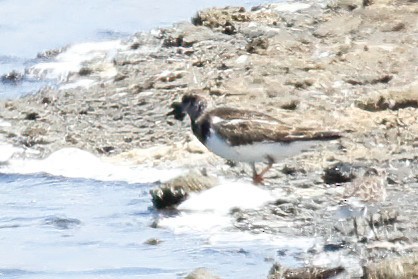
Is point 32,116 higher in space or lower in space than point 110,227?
lower

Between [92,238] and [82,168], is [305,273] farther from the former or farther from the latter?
[82,168]

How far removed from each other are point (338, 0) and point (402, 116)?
4.58 meters

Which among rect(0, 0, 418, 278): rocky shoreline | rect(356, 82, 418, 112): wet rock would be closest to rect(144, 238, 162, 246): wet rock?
rect(0, 0, 418, 278): rocky shoreline

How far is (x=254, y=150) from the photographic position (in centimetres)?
1093

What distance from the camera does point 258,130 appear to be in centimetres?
1092

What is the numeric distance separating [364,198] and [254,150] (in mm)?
1413

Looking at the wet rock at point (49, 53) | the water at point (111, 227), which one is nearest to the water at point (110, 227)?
the water at point (111, 227)

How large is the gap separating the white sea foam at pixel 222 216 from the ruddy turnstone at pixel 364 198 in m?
0.36

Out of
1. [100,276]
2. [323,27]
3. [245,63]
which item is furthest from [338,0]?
[100,276]

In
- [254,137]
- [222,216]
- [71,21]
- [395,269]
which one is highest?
[395,269]

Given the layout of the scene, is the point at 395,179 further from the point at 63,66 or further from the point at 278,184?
the point at 63,66

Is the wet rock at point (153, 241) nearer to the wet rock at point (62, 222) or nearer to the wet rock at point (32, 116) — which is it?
the wet rock at point (62, 222)

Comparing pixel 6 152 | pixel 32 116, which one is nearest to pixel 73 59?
pixel 32 116

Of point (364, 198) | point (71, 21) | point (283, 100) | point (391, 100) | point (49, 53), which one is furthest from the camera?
point (71, 21)
